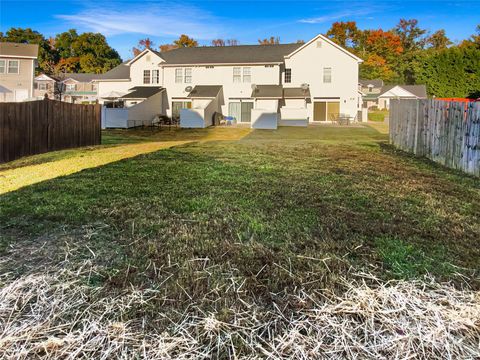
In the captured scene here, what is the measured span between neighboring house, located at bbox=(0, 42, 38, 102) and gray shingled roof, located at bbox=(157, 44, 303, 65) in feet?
39.5

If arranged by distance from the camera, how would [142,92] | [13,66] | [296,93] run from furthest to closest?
[13,66] → [296,93] → [142,92]

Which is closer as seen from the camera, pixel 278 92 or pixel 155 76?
pixel 278 92

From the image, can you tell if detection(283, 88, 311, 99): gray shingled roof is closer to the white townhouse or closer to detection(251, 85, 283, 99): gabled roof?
the white townhouse

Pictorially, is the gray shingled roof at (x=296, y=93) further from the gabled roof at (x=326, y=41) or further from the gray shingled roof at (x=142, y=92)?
the gray shingled roof at (x=142, y=92)

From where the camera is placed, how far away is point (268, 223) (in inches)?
161

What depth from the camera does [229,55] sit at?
112ft

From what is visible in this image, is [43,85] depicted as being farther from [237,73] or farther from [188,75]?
[237,73]

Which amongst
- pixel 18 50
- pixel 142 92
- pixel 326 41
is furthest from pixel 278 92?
pixel 18 50

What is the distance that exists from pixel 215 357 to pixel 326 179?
16.2ft

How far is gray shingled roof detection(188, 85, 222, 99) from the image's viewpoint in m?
30.8

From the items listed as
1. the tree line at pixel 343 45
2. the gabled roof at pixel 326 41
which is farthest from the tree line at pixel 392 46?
the gabled roof at pixel 326 41

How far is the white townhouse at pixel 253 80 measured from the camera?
31.7 m

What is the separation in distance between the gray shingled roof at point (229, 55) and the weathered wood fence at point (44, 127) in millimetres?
20935

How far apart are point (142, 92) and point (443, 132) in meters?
26.6
